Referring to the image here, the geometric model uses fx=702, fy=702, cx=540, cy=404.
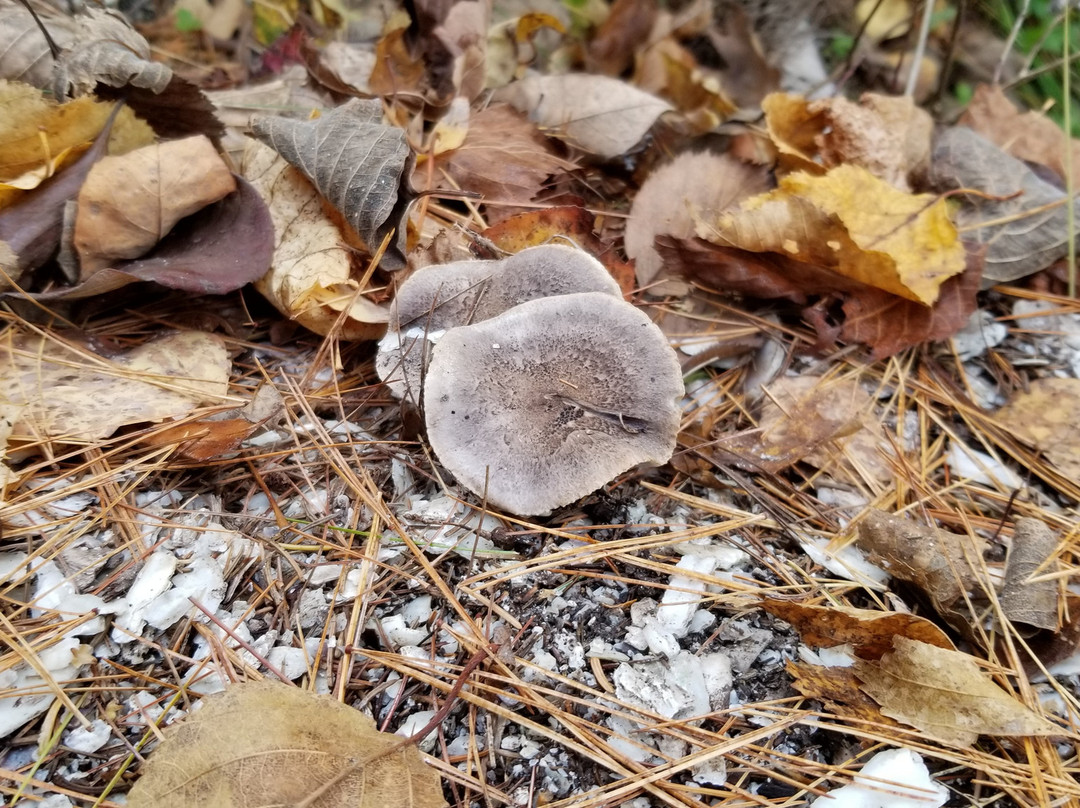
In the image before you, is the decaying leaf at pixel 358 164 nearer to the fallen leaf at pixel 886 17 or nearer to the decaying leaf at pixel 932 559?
the decaying leaf at pixel 932 559

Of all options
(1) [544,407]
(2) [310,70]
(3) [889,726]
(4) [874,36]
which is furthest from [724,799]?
(4) [874,36]

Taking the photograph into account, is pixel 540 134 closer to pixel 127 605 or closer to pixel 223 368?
pixel 223 368

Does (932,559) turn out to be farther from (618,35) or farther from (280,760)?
(618,35)

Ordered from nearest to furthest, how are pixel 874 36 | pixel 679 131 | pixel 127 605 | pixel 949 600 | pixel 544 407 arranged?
pixel 127 605
pixel 949 600
pixel 544 407
pixel 679 131
pixel 874 36

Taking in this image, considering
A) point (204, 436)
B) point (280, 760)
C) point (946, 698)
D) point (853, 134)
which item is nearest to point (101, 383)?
point (204, 436)

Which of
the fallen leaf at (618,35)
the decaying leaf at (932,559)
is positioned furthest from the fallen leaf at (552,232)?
the fallen leaf at (618,35)

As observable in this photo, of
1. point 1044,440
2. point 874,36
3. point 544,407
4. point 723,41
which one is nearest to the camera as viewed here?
point 544,407

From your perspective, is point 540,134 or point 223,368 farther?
point 540,134
